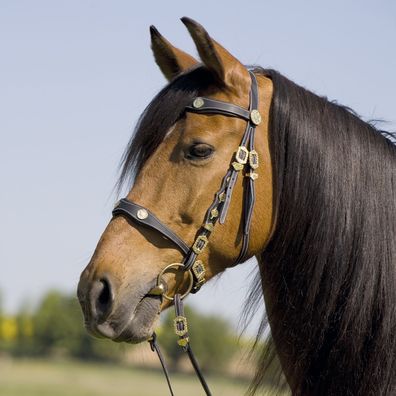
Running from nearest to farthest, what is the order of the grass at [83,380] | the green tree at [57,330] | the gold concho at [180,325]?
the gold concho at [180,325], the grass at [83,380], the green tree at [57,330]

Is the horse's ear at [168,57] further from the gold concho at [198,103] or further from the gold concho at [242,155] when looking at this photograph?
the gold concho at [242,155]

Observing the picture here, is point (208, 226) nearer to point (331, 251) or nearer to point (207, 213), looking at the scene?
point (207, 213)

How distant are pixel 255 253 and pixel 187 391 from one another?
149 feet

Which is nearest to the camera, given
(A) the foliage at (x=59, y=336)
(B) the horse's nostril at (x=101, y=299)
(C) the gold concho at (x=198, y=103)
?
(B) the horse's nostril at (x=101, y=299)

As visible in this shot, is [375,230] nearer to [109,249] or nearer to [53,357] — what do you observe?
[109,249]

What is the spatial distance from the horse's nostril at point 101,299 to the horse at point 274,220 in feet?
0.10

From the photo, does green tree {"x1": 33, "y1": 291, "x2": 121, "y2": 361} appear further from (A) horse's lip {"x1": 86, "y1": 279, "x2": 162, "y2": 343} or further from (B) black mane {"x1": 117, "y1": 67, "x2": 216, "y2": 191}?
(A) horse's lip {"x1": 86, "y1": 279, "x2": 162, "y2": 343}

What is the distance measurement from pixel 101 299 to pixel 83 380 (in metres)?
56.7

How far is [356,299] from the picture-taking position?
4.14 m

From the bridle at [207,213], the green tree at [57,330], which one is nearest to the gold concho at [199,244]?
the bridle at [207,213]

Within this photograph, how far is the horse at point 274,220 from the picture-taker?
4.10 m

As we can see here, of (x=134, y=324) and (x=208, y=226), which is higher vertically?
(x=208, y=226)

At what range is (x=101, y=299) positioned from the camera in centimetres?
393

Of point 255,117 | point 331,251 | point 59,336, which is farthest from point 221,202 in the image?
point 59,336
